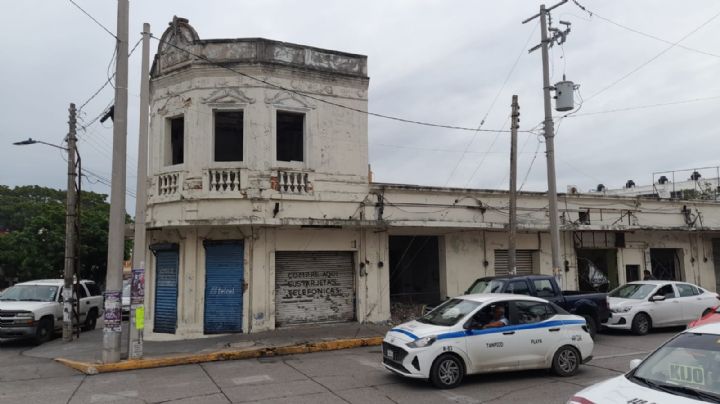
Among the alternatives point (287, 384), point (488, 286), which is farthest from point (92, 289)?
point (488, 286)

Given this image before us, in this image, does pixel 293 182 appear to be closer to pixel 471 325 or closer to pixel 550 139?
pixel 471 325

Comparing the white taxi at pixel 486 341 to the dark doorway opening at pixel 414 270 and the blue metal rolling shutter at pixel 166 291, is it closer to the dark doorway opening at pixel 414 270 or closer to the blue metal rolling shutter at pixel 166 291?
the blue metal rolling shutter at pixel 166 291

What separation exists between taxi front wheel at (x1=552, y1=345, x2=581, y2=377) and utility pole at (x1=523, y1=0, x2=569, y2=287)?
246 inches

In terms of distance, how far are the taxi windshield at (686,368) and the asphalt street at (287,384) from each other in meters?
3.12

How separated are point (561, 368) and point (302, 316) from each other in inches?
324

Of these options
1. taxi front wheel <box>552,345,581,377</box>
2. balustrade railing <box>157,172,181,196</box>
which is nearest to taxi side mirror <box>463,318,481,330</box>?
taxi front wheel <box>552,345,581,377</box>

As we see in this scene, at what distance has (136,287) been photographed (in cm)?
1206

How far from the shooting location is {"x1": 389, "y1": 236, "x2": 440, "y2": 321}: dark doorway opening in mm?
19297

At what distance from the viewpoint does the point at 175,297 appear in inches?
597

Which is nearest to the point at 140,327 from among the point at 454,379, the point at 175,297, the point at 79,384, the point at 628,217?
the point at 79,384

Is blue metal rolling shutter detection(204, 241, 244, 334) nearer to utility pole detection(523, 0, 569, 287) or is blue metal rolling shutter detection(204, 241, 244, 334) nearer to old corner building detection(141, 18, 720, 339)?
old corner building detection(141, 18, 720, 339)

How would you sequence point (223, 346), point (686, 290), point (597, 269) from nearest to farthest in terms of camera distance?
point (223, 346)
point (686, 290)
point (597, 269)

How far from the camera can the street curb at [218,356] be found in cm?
1138

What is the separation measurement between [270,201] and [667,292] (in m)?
12.2
